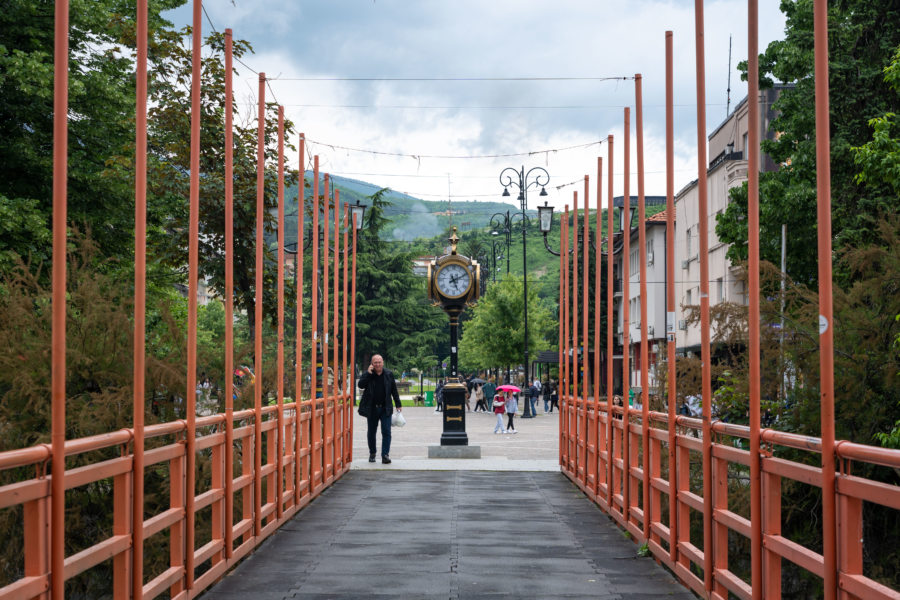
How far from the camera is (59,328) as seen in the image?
18.1 feet

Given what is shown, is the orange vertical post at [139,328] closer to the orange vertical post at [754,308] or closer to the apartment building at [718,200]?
the orange vertical post at [754,308]

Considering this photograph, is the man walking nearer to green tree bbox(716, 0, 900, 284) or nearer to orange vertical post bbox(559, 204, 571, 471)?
orange vertical post bbox(559, 204, 571, 471)

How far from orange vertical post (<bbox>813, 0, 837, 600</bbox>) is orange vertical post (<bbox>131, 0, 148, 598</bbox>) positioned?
377 cm

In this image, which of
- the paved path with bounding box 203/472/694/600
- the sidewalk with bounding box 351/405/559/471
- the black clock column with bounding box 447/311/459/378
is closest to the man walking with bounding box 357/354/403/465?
the sidewalk with bounding box 351/405/559/471

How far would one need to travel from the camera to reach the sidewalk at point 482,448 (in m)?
21.2

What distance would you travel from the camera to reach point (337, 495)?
52.4 ft

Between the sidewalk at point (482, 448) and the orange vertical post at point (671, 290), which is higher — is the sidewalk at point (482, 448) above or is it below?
below

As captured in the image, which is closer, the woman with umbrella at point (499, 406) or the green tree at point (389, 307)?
the woman with umbrella at point (499, 406)

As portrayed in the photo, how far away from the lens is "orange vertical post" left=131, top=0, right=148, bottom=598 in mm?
6797

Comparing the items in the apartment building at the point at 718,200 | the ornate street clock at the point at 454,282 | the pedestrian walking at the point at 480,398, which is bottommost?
the pedestrian walking at the point at 480,398

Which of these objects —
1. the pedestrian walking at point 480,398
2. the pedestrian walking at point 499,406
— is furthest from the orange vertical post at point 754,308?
the pedestrian walking at point 480,398

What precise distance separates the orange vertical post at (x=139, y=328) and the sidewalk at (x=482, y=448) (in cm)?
1363

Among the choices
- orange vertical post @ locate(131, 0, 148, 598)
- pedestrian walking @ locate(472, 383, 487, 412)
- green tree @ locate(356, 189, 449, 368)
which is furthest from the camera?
green tree @ locate(356, 189, 449, 368)

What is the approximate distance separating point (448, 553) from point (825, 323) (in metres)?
5.45
